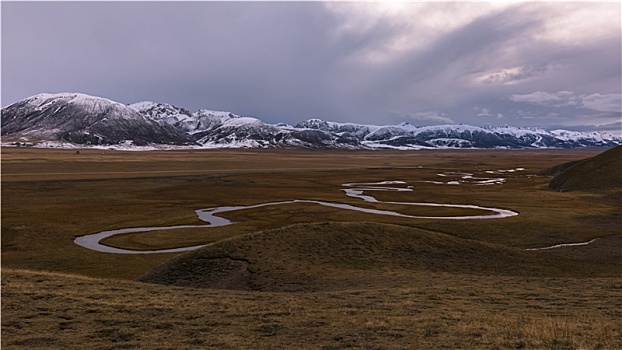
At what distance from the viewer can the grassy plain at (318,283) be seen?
1499cm

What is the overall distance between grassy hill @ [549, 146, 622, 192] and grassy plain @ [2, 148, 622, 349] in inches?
1143

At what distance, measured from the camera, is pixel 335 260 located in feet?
112

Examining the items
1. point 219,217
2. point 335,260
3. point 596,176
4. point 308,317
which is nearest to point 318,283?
→ point 335,260

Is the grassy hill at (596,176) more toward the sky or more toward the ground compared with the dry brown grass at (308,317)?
more toward the sky

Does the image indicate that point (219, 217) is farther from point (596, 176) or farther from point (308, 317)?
point (596, 176)

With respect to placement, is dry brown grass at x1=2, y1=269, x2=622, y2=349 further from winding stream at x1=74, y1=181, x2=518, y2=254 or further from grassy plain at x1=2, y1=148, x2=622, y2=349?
winding stream at x1=74, y1=181, x2=518, y2=254

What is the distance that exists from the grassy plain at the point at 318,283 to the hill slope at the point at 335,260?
169 millimetres

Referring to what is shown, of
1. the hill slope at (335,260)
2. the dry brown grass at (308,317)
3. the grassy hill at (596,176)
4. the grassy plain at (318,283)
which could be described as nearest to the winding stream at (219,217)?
the grassy plain at (318,283)

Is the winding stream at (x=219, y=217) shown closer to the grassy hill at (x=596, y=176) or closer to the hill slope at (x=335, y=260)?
the hill slope at (x=335, y=260)

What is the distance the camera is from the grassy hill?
333 feet

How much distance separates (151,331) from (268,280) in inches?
536

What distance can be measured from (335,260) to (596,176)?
101m

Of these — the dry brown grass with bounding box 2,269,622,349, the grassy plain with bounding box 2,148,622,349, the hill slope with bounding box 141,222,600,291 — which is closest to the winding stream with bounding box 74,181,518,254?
the grassy plain with bounding box 2,148,622,349

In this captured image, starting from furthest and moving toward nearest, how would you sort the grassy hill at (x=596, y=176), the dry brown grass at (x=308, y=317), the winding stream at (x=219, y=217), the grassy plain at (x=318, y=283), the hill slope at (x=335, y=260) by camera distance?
the grassy hill at (x=596, y=176) → the winding stream at (x=219, y=217) → the hill slope at (x=335, y=260) → the grassy plain at (x=318, y=283) → the dry brown grass at (x=308, y=317)
